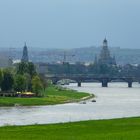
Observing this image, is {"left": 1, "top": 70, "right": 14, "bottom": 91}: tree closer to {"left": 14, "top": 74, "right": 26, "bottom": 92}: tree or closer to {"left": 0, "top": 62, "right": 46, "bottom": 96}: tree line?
{"left": 0, "top": 62, "right": 46, "bottom": 96}: tree line

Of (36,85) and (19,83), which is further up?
(19,83)

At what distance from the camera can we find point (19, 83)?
78188 mm

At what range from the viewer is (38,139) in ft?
65.7

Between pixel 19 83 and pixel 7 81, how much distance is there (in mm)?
2166

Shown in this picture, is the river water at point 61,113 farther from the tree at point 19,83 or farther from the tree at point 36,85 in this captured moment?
the tree at point 36,85

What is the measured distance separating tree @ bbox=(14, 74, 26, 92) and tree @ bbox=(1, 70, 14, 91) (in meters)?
0.57

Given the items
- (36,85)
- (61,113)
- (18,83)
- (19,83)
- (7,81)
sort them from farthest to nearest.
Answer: (36,85) < (18,83) < (19,83) < (7,81) < (61,113)

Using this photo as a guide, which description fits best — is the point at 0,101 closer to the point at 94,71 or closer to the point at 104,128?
the point at 104,128

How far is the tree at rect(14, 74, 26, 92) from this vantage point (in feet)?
250

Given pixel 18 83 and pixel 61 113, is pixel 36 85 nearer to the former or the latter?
pixel 18 83

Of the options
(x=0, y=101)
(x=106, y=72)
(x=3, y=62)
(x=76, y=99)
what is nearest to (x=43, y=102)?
(x=0, y=101)

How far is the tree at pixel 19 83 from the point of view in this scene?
76.1 m

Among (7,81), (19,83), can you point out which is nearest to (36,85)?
(19,83)

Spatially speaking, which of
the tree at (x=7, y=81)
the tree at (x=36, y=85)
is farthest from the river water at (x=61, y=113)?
the tree at (x=36, y=85)
